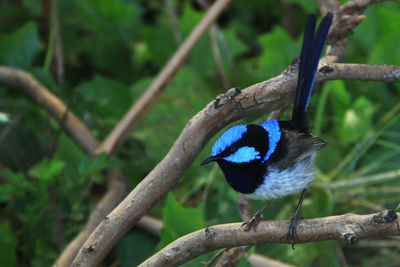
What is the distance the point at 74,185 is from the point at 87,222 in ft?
0.73

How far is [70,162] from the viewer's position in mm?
3535

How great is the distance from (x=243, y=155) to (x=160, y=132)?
5.50 feet

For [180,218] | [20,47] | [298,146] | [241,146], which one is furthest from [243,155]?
[20,47]

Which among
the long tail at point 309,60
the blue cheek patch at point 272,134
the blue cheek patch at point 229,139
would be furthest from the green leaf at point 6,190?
the long tail at point 309,60

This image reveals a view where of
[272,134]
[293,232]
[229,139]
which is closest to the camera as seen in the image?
[293,232]

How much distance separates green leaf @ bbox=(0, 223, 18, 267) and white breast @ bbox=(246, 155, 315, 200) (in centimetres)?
142

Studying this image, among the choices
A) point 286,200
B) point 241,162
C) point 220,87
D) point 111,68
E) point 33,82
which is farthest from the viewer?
point 111,68

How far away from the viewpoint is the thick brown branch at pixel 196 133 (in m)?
2.14

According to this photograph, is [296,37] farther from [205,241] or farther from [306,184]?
[205,241]

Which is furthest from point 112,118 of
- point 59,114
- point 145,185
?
point 145,185

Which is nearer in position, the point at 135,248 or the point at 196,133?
the point at 196,133

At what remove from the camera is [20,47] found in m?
4.05

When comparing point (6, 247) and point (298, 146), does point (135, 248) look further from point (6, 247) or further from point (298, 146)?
point (298, 146)

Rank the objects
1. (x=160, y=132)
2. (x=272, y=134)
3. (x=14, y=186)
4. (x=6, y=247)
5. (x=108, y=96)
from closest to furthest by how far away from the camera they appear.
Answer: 1. (x=272, y=134)
2. (x=14, y=186)
3. (x=6, y=247)
4. (x=160, y=132)
5. (x=108, y=96)
